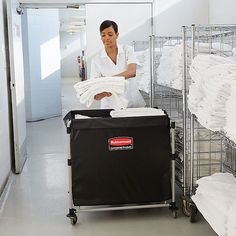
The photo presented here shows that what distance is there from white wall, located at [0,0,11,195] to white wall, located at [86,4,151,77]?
151 centimetres

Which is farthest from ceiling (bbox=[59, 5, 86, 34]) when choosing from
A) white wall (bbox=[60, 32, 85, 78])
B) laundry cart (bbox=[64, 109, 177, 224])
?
laundry cart (bbox=[64, 109, 177, 224])

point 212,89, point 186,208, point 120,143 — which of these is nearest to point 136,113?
point 120,143

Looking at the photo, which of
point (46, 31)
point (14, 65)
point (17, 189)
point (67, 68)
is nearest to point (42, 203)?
point (17, 189)

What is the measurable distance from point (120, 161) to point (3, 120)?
151cm

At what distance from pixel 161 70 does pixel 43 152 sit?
2.44 metres

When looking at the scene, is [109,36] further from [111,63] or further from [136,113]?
[136,113]

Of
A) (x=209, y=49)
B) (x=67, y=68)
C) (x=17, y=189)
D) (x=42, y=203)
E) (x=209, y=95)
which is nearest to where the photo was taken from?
(x=209, y=95)

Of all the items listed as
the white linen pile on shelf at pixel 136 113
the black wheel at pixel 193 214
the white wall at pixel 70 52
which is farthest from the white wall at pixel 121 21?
the white wall at pixel 70 52

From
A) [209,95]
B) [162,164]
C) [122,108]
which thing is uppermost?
[209,95]

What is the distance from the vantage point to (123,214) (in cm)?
319

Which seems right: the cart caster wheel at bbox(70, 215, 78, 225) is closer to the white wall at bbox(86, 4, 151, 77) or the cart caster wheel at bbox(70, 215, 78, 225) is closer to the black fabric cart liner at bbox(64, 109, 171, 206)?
the black fabric cart liner at bbox(64, 109, 171, 206)

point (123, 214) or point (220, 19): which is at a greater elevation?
point (220, 19)

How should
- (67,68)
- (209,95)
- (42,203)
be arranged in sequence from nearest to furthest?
(209,95), (42,203), (67,68)

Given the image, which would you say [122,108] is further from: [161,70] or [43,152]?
[43,152]
